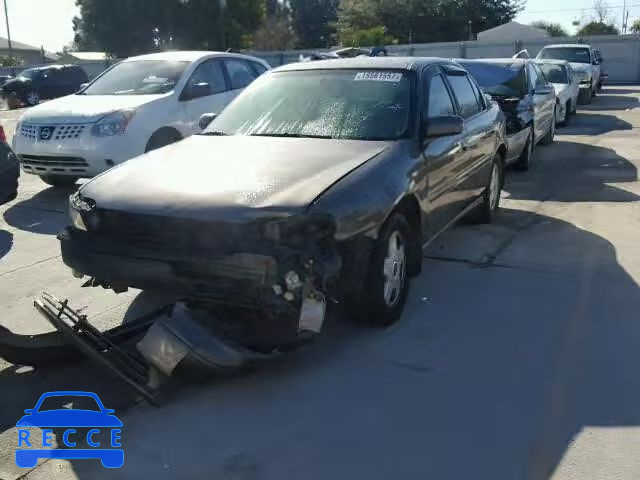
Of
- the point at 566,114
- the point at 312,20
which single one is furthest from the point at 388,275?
the point at 312,20

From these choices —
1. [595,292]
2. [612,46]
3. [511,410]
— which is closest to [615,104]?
[612,46]

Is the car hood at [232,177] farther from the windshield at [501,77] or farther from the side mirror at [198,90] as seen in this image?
the windshield at [501,77]

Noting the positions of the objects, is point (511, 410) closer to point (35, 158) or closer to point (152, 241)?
point (152, 241)

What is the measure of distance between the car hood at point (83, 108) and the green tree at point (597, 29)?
6143cm

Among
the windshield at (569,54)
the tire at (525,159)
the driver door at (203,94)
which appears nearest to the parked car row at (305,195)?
the tire at (525,159)

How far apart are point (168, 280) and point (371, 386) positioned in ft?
4.07

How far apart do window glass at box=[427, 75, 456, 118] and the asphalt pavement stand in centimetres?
127

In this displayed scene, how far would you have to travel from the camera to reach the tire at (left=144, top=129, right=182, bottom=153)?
26.5 ft

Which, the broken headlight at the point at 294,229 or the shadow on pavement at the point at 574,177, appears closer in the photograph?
the broken headlight at the point at 294,229

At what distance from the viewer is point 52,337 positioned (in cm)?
385

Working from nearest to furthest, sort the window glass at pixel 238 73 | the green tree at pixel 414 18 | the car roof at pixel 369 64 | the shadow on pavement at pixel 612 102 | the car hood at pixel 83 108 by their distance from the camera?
the car roof at pixel 369 64 < the car hood at pixel 83 108 < the window glass at pixel 238 73 < the shadow on pavement at pixel 612 102 < the green tree at pixel 414 18

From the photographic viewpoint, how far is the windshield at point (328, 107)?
15.6 feet

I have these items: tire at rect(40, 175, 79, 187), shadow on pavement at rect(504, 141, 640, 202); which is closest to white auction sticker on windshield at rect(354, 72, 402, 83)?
shadow on pavement at rect(504, 141, 640, 202)

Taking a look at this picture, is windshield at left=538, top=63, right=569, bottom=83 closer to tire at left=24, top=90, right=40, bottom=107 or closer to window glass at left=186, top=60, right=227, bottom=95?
window glass at left=186, top=60, right=227, bottom=95
